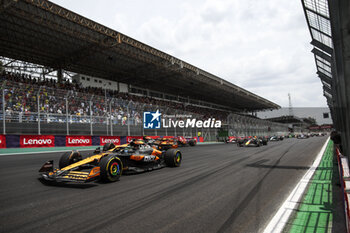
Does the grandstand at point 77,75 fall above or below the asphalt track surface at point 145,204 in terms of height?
above

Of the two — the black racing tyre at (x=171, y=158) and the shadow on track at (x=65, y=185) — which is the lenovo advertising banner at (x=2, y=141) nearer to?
the shadow on track at (x=65, y=185)

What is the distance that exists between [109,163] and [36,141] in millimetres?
10599

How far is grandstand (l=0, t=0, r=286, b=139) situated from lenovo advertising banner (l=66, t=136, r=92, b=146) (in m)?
0.43

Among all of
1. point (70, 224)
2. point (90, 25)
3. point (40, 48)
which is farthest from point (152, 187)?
point (40, 48)

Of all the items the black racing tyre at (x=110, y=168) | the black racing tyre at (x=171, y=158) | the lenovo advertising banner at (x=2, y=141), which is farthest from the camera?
the lenovo advertising banner at (x=2, y=141)

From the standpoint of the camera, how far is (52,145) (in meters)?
14.3

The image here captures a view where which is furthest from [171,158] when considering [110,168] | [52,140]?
[52,140]

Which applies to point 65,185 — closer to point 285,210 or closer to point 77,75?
point 285,210

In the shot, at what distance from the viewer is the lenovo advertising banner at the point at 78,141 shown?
15.1 metres

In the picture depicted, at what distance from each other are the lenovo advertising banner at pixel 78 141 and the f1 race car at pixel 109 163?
8.91 m

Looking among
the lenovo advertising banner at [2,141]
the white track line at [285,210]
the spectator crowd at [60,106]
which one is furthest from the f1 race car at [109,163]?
the spectator crowd at [60,106]

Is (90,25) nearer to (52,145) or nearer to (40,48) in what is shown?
(40,48)

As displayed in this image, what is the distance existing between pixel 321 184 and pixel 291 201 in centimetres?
166

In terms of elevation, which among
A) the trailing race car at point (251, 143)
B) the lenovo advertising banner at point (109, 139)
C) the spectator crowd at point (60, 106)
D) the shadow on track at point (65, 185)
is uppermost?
the spectator crowd at point (60, 106)
